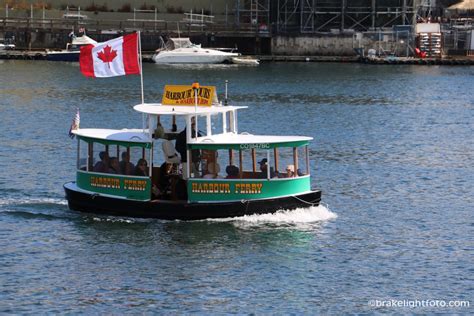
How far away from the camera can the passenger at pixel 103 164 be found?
39.8 m

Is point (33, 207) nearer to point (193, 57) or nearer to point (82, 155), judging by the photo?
point (82, 155)

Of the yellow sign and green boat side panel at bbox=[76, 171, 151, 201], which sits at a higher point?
the yellow sign

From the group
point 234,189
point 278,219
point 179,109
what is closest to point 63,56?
point 179,109

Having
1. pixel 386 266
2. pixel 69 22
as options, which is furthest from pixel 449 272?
pixel 69 22

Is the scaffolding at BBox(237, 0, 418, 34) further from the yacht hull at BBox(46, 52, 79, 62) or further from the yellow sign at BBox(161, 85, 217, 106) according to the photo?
the yellow sign at BBox(161, 85, 217, 106)

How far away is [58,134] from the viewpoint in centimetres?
6338

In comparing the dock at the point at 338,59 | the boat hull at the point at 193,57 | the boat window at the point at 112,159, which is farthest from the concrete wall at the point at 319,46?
the boat window at the point at 112,159

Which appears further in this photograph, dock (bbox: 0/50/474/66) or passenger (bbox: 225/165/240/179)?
dock (bbox: 0/50/474/66)

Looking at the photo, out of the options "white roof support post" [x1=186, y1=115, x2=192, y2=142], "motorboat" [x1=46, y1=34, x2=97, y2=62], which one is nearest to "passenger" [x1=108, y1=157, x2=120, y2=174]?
"white roof support post" [x1=186, y1=115, x2=192, y2=142]

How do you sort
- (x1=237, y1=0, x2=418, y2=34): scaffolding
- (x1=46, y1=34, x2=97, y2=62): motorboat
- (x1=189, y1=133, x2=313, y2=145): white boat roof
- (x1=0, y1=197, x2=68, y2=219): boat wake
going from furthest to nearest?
1. (x1=237, y1=0, x2=418, y2=34): scaffolding
2. (x1=46, y1=34, x2=97, y2=62): motorboat
3. (x1=0, y1=197, x2=68, y2=219): boat wake
4. (x1=189, y1=133, x2=313, y2=145): white boat roof

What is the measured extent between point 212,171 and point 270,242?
347 cm

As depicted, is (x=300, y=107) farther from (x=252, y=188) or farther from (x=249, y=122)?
(x=252, y=188)

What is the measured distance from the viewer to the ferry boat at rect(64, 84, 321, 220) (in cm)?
3853

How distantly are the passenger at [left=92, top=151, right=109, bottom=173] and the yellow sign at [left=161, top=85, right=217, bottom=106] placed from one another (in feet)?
8.46
